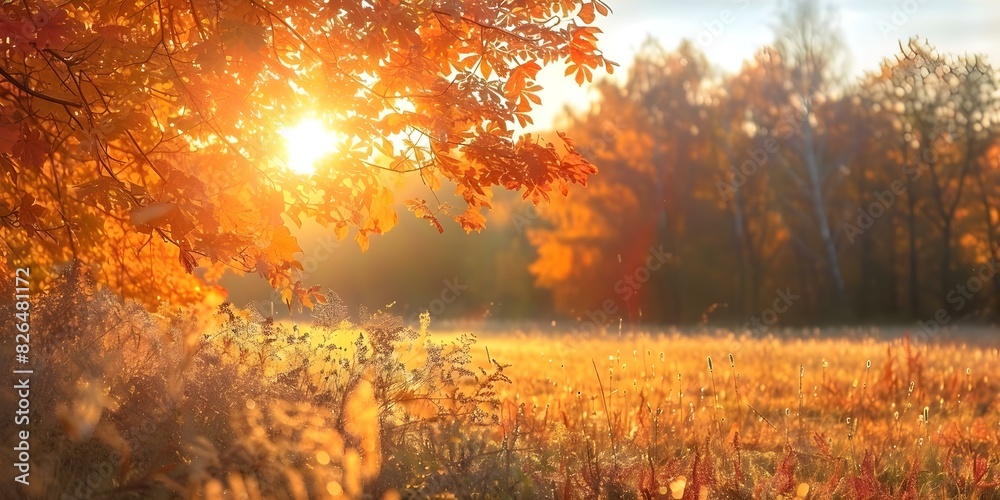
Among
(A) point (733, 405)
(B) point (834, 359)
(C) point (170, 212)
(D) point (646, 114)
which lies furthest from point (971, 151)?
(C) point (170, 212)

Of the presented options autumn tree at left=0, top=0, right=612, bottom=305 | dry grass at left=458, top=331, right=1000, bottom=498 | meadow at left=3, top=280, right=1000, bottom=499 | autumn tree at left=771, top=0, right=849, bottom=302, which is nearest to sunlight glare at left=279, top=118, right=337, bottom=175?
autumn tree at left=0, top=0, right=612, bottom=305

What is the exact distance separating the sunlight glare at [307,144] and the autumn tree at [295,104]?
0.06 meters

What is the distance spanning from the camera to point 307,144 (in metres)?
4.86

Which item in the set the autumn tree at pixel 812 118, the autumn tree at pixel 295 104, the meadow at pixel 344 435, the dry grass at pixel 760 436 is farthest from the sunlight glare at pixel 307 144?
the autumn tree at pixel 812 118

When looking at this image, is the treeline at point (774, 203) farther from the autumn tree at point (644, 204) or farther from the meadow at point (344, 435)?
the meadow at point (344, 435)

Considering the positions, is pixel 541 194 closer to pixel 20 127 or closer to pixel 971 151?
pixel 20 127

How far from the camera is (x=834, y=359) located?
12.2m

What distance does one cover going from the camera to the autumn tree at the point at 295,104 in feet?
13.9

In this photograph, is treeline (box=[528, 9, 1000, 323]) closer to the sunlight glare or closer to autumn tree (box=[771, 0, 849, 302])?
autumn tree (box=[771, 0, 849, 302])

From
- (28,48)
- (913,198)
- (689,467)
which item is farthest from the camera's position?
(913,198)

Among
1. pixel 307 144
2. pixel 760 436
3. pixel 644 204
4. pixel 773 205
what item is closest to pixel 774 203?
pixel 773 205

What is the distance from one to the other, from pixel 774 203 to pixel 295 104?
29.5m

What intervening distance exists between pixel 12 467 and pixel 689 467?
11.3 feet

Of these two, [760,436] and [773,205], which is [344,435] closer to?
[760,436]
